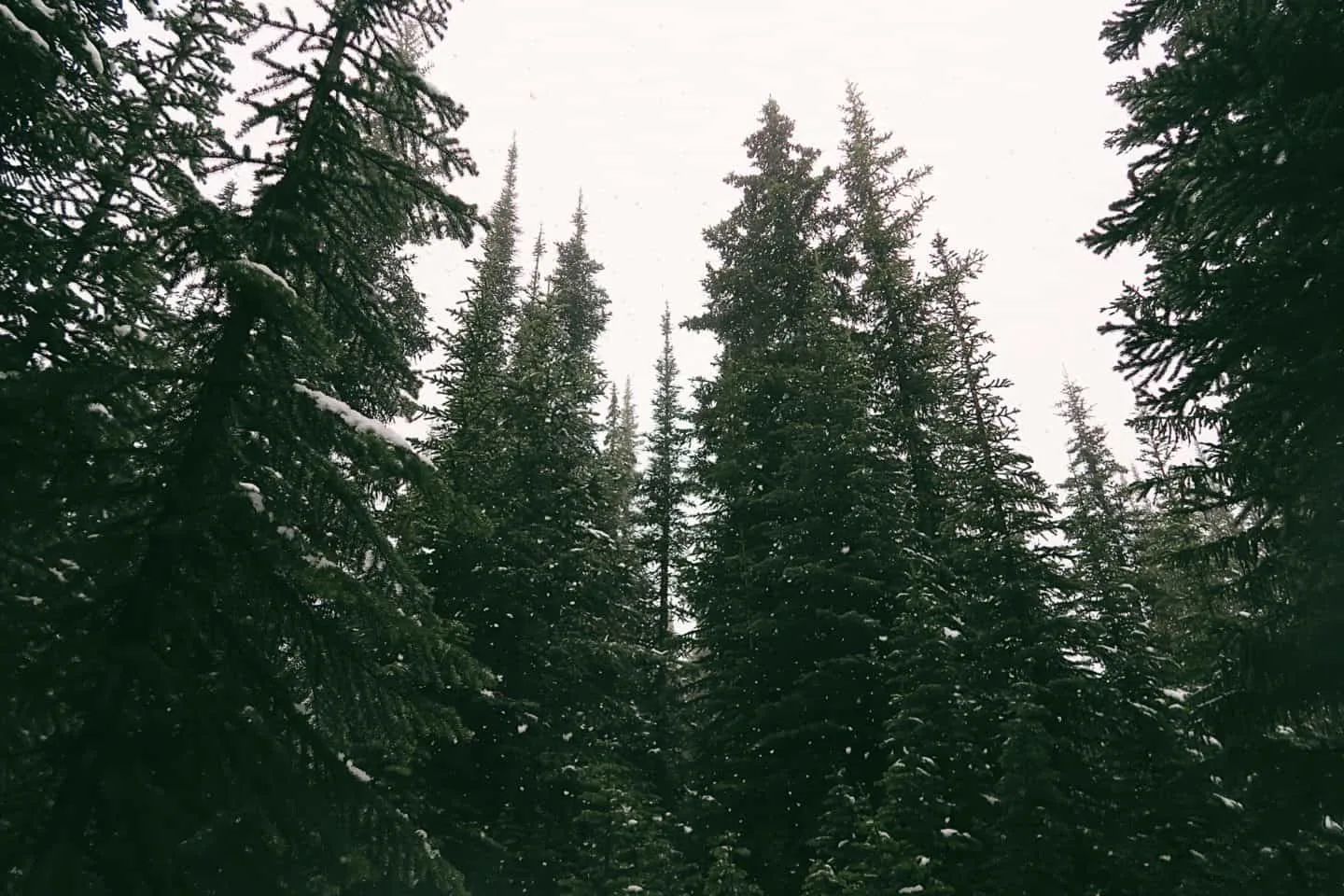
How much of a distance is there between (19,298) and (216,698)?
553cm

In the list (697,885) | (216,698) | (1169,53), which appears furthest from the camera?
(1169,53)

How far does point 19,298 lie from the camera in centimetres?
679

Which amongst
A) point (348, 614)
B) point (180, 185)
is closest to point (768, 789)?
point (348, 614)

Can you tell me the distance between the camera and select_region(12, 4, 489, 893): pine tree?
359 cm

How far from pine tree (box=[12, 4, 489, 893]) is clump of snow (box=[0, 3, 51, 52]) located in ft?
Result: 5.97

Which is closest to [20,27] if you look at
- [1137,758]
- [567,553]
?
[567,553]

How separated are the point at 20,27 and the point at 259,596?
5093 millimetres

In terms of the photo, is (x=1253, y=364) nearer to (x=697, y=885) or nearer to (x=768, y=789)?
(x=768, y=789)

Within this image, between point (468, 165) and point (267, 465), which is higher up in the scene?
point (468, 165)

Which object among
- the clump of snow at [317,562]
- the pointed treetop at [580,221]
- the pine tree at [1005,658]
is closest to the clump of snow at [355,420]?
the clump of snow at [317,562]

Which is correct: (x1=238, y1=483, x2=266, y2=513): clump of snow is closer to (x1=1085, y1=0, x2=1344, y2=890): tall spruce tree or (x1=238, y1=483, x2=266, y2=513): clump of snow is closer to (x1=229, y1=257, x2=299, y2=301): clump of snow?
(x1=229, y1=257, x2=299, y2=301): clump of snow

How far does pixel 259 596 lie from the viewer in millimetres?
4672

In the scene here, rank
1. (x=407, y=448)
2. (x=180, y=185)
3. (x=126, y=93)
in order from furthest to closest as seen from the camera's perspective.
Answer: (x=126, y=93), (x=180, y=185), (x=407, y=448)

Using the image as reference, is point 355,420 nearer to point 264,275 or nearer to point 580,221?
point 264,275
